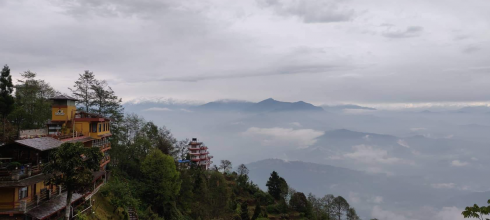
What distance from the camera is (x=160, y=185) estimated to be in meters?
39.9

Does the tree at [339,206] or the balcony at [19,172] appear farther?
the tree at [339,206]

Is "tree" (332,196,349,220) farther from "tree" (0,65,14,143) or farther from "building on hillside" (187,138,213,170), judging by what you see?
"tree" (0,65,14,143)

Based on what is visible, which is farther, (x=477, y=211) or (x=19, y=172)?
(x=477, y=211)

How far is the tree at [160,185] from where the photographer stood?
39.8 meters

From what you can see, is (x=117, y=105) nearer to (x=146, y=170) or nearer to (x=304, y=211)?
(x=146, y=170)

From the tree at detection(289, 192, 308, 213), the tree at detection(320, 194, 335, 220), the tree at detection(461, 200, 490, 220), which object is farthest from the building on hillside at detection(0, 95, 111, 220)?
the tree at detection(320, 194, 335, 220)

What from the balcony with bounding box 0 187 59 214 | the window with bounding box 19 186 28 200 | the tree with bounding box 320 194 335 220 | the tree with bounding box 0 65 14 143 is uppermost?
the tree with bounding box 0 65 14 143

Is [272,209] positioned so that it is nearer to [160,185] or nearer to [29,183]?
[160,185]

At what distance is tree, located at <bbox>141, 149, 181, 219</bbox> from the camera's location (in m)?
39.8

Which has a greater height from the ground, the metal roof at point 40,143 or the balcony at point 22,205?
the metal roof at point 40,143

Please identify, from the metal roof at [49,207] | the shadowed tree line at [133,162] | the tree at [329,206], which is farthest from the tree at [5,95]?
the tree at [329,206]

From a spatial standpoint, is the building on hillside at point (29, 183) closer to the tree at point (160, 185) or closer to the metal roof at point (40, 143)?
the metal roof at point (40, 143)

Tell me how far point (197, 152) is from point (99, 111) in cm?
5439

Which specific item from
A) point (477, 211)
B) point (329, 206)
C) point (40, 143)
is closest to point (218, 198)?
point (40, 143)
